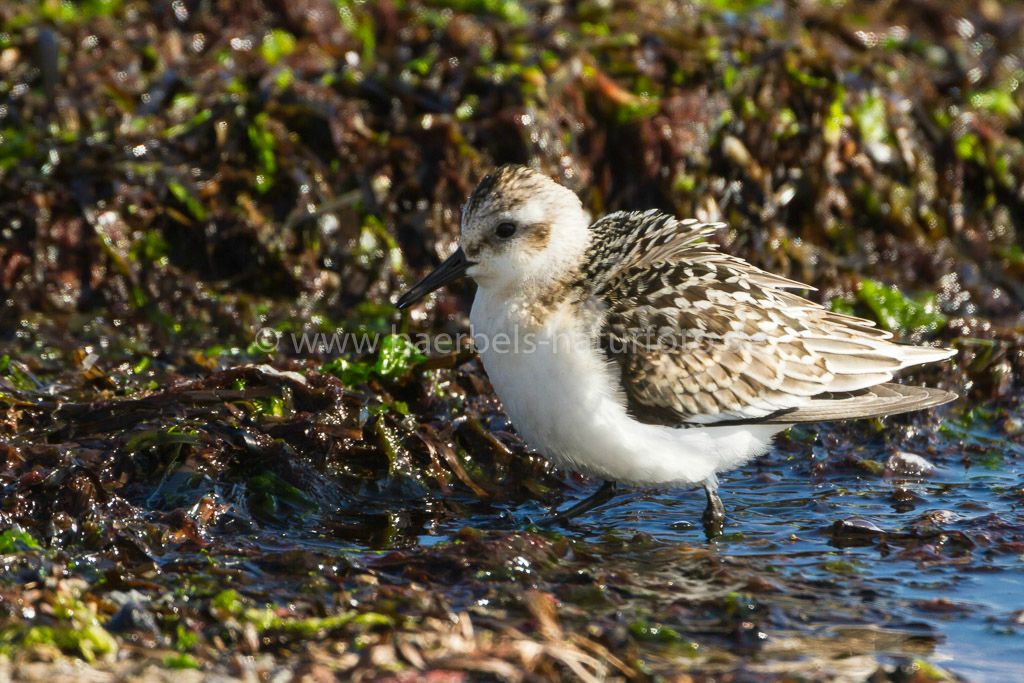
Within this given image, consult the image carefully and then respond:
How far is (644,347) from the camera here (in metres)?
5.88

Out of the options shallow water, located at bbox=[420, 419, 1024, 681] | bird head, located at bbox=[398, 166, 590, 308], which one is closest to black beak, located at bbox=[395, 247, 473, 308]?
bird head, located at bbox=[398, 166, 590, 308]

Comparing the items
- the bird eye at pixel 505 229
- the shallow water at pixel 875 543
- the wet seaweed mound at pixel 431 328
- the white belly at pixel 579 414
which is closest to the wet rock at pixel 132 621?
Answer: the wet seaweed mound at pixel 431 328

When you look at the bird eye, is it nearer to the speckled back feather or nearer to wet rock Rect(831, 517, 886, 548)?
the speckled back feather

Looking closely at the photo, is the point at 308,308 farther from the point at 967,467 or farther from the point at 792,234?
the point at 967,467

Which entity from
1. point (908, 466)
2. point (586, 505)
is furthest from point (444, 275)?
point (908, 466)

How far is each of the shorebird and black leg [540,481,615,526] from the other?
0.01m

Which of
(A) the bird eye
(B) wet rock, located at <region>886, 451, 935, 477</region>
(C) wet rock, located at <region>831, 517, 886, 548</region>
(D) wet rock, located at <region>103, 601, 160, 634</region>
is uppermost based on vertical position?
(A) the bird eye

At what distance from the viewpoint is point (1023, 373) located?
802 centimetres

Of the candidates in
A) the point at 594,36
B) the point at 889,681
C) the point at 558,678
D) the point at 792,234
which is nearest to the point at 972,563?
Answer: the point at 889,681

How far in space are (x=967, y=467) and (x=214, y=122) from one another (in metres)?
5.22

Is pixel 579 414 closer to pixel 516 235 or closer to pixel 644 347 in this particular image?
pixel 644 347

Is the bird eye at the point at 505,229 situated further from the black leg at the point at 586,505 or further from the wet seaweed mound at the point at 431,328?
the black leg at the point at 586,505

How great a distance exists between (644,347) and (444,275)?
116 centimetres

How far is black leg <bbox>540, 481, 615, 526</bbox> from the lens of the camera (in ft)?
20.6
